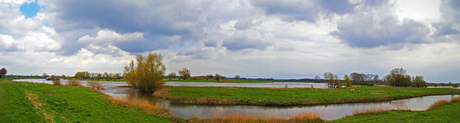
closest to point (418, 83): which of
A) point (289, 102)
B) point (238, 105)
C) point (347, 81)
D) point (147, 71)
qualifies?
point (347, 81)

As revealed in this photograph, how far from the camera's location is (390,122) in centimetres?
1491

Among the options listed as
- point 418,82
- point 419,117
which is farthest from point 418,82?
point 419,117

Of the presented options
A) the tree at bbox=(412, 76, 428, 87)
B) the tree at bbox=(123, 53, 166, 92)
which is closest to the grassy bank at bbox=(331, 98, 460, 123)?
the tree at bbox=(123, 53, 166, 92)

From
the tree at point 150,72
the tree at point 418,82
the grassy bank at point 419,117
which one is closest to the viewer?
the grassy bank at point 419,117

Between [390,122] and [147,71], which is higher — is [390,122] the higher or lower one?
the lower one

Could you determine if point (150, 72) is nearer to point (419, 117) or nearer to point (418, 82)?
point (419, 117)

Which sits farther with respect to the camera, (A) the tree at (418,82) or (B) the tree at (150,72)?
(A) the tree at (418,82)

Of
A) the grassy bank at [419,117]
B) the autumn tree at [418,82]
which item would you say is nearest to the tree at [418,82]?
the autumn tree at [418,82]

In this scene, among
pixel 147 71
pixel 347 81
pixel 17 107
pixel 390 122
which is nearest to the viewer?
pixel 17 107

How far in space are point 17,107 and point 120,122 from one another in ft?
18.1

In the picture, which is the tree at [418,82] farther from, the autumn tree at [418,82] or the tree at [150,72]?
the tree at [150,72]

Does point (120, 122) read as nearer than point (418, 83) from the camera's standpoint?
Yes

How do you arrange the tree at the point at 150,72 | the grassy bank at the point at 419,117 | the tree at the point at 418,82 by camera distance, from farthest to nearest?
1. the tree at the point at 418,82
2. the tree at the point at 150,72
3. the grassy bank at the point at 419,117

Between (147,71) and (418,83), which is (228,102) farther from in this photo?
(418,83)
